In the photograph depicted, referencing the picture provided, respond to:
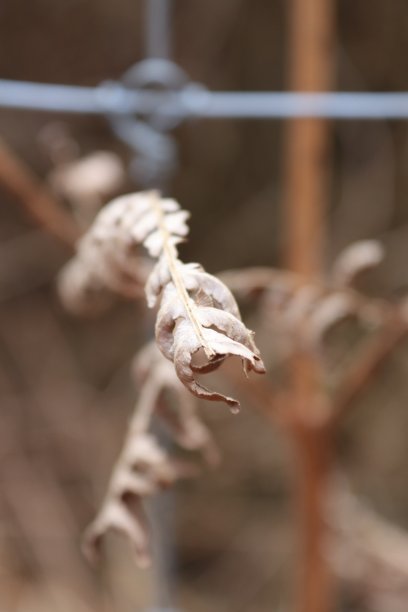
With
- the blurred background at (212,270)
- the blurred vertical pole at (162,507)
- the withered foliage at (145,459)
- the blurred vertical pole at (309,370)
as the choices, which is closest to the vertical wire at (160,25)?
the blurred vertical pole at (162,507)

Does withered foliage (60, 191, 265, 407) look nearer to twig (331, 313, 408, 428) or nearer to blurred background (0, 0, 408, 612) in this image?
twig (331, 313, 408, 428)

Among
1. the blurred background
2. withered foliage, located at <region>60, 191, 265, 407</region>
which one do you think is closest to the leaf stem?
withered foliage, located at <region>60, 191, 265, 407</region>

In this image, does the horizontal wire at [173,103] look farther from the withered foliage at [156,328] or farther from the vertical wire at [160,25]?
the withered foliage at [156,328]

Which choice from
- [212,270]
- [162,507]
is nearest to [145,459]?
[162,507]

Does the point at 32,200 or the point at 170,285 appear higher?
the point at 32,200

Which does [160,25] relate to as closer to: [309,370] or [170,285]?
[309,370]

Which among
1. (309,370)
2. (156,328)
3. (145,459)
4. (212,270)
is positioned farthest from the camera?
(212,270)

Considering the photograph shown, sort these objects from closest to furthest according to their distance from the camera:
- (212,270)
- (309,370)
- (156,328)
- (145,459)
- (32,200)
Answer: (156,328), (145,459), (32,200), (309,370), (212,270)

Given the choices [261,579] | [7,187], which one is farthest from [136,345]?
[7,187]

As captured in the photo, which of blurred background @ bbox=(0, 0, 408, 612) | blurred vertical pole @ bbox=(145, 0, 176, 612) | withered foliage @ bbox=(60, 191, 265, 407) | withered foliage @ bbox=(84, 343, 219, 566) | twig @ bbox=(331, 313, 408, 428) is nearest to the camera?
withered foliage @ bbox=(60, 191, 265, 407)
